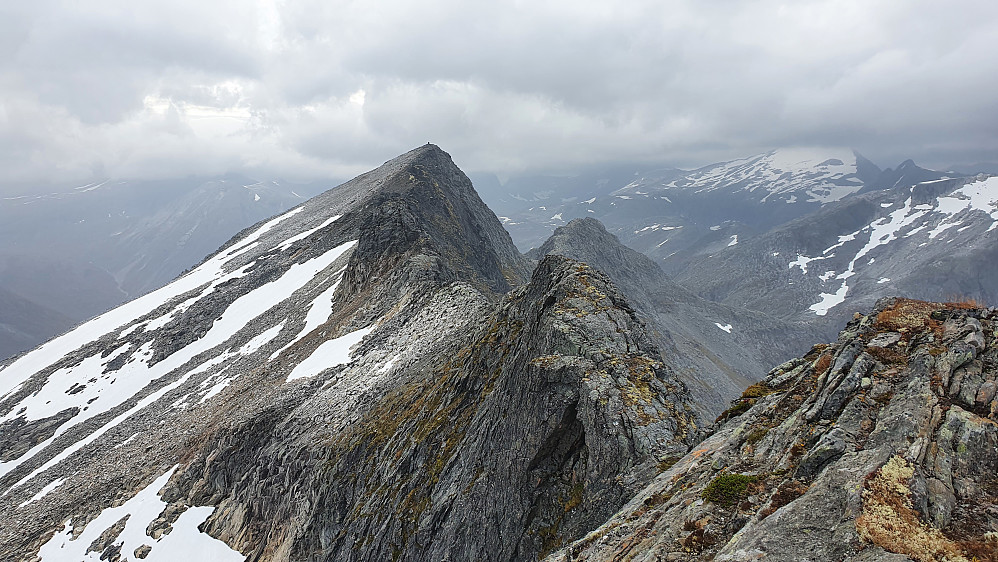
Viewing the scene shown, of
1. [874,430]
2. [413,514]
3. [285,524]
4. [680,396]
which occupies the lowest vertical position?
[285,524]

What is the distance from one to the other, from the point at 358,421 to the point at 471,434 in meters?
10.9

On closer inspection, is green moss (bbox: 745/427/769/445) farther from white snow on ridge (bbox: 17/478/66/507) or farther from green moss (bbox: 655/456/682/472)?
white snow on ridge (bbox: 17/478/66/507)

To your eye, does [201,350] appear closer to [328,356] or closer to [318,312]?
[318,312]

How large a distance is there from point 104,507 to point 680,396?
44.8 meters

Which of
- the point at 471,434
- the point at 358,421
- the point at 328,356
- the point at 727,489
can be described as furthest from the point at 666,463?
the point at 328,356

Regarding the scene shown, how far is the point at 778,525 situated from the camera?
26.4ft

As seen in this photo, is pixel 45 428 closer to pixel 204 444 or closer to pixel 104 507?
pixel 104 507

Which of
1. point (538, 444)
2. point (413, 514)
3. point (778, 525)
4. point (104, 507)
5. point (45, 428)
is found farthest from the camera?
point (45, 428)

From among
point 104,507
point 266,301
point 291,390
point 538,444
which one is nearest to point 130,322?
point 266,301

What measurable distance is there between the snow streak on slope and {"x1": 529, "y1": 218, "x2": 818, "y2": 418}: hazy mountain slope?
10781 cm

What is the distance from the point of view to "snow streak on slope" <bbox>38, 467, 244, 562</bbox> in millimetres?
30578

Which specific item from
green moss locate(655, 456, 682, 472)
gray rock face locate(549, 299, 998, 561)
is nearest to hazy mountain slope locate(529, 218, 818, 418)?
green moss locate(655, 456, 682, 472)

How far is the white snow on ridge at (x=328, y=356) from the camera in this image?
1487 inches

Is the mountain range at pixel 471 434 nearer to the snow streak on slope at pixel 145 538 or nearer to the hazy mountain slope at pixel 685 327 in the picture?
the snow streak on slope at pixel 145 538
